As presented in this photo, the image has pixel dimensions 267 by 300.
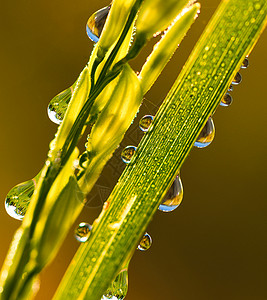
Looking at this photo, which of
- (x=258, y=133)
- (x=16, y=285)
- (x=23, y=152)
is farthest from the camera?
(x=258, y=133)

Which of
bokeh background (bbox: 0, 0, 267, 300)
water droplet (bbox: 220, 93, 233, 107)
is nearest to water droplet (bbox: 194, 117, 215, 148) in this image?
water droplet (bbox: 220, 93, 233, 107)

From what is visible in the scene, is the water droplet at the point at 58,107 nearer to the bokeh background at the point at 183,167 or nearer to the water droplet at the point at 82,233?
the water droplet at the point at 82,233

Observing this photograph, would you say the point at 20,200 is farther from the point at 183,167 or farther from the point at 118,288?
the point at 183,167

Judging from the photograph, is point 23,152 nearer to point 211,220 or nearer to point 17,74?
point 17,74

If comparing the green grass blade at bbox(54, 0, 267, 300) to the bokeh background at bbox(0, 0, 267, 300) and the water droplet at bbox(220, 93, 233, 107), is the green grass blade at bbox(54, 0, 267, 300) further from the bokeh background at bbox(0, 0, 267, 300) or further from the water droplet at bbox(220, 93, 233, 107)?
the bokeh background at bbox(0, 0, 267, 300)

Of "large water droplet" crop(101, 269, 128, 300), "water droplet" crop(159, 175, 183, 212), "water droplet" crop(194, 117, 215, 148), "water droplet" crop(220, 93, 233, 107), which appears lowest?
"large water droplet" crop(101, 269, 128, 300)

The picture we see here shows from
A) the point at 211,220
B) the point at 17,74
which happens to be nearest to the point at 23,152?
the point at 17,74
